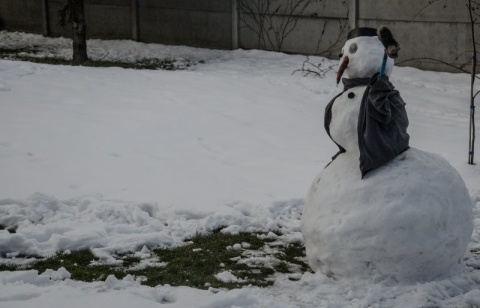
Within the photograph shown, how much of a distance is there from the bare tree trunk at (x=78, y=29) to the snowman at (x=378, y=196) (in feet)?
30.3

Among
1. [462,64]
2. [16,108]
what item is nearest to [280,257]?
[16,108]

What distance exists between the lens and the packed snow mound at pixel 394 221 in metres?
5.73

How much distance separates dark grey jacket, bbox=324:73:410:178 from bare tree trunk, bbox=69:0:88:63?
9458 mm

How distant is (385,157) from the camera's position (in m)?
5.94

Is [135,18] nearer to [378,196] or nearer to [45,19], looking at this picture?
[45,19]

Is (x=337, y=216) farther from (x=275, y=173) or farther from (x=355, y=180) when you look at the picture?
(x=275, y=173)

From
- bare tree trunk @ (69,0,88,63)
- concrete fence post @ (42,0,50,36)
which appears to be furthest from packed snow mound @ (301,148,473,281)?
concrete fence post @ (42,0,50,36)

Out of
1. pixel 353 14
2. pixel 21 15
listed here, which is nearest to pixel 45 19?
pixel 21 15

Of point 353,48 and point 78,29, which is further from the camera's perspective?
point 78,29

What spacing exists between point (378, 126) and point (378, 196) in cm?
50

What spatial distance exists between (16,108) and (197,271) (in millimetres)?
4723

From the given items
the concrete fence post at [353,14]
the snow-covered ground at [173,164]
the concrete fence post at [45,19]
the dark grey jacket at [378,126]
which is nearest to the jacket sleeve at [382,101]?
the dark grey jacket at [378,126]

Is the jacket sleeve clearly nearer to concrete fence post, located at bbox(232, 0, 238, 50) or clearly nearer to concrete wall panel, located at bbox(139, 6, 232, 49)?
concrete fence post, located at bbox(232, 0, 238, 50)

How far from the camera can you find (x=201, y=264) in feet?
21.2
